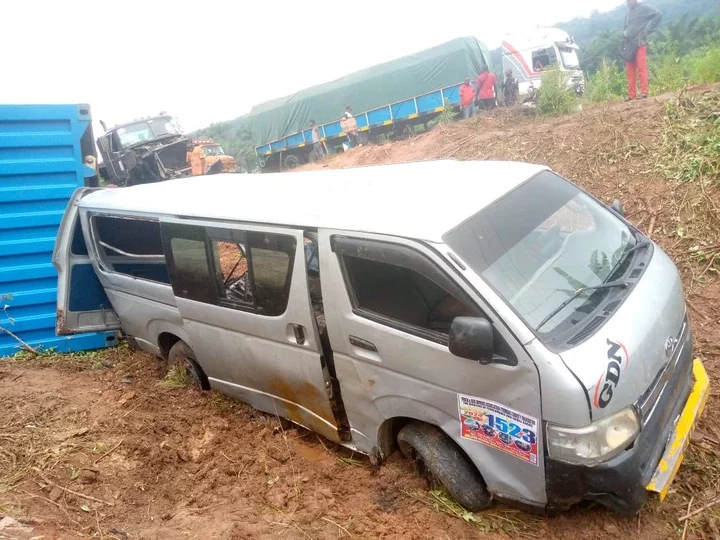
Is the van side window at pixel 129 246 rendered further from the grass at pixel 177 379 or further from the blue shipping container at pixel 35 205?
the grass at pixel 177 379

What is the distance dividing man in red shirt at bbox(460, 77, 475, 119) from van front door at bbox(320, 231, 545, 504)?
538 inches

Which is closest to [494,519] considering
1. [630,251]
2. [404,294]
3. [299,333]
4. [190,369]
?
[404,294]

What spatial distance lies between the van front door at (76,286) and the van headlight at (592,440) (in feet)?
14.9

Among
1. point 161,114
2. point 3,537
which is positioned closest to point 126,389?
point 3,537

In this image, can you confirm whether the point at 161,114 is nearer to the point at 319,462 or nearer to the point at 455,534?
the point at 319,462

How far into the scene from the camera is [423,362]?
107 inches

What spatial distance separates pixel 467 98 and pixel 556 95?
518 cm

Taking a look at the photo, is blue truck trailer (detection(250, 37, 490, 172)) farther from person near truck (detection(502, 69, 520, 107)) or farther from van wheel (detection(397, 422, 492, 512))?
van wheel (detection(397, 422, 492, 512))

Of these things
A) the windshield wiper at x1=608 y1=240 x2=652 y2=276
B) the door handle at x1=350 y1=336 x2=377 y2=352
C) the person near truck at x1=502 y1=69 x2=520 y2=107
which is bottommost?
the door handle at x1=350 y1=336 x2=377 y2=352

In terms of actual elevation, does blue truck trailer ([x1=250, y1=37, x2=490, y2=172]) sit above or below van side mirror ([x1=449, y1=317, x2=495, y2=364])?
above

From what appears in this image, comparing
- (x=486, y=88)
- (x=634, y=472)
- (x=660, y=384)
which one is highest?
(x=486, y=88)

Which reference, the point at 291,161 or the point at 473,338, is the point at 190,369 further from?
the point at 291,161

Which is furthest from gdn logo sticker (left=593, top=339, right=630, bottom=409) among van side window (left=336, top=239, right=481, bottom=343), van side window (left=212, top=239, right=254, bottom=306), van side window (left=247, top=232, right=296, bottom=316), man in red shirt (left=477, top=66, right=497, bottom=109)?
man in red shirt (left=477, top=66, right=497, bottom=109)

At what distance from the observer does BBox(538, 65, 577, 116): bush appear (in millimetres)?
10484
